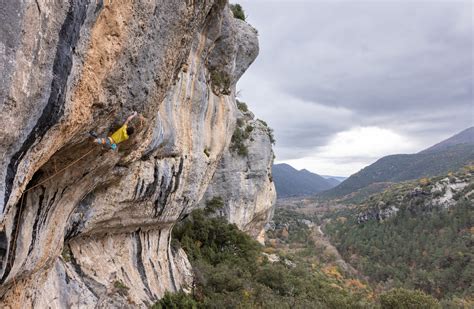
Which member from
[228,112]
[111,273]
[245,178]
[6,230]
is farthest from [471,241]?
[6,230]

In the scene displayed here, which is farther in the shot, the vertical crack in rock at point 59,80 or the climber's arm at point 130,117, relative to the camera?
the climber's arm at point 130,117

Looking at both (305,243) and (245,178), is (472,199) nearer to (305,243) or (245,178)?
(305,243)

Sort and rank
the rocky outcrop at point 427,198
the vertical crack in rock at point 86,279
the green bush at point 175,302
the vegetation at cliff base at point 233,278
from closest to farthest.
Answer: the vertical crack in rock at point 86,279 → the green bush at point 175,302 → the vegetation at cliff base at point 233,278 → the rocky outcrop at point 427,198

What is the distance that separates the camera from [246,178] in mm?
25484

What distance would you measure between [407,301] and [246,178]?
13396 mm

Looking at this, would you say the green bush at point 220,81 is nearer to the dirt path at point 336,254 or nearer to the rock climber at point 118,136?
the rock climber at point 118,136

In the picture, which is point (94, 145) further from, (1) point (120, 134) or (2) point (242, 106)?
(2) point (242, 106)

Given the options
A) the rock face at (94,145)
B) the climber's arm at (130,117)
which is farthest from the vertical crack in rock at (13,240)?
the climber's arm at (130,117)

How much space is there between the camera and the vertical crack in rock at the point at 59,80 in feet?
11.9

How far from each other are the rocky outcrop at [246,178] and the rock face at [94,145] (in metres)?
11.9

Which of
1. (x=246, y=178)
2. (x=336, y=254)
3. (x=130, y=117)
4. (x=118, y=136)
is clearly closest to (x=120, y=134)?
(x=118, y=136)

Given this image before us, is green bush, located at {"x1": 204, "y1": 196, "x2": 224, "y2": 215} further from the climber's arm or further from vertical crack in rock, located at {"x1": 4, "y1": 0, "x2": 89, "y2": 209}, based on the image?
vertical crack in rock, located at {"x1": 4, "y1": 0, "x2": 89, "y2": 209}

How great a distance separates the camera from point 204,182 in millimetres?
Answer: 13336

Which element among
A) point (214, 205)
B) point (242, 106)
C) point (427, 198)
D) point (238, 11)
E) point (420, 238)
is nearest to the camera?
point (238, 11)
